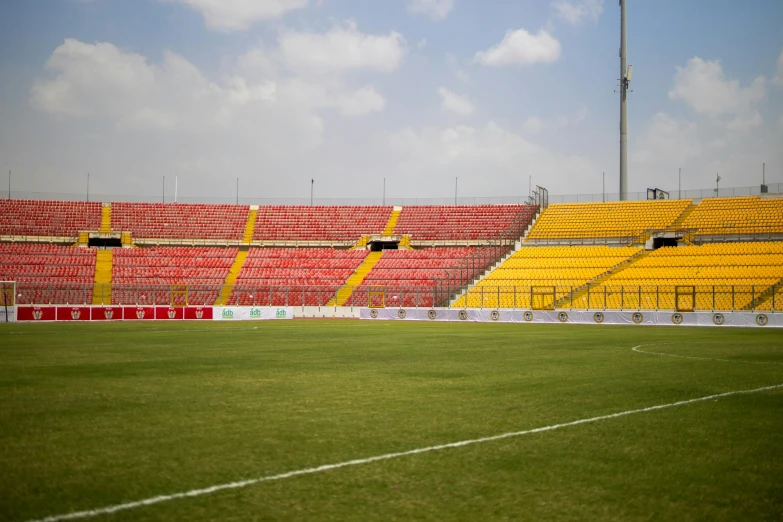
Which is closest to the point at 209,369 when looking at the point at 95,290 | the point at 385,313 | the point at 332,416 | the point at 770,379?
the point at 332,416

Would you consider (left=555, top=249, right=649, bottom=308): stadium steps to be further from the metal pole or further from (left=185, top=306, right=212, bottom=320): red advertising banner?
(left=185, top=306, right=212, bottom=320): red advertising banner

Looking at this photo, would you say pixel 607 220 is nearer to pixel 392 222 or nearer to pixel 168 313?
pixel 392 222

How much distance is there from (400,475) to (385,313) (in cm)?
4681

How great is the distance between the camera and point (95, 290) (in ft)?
180

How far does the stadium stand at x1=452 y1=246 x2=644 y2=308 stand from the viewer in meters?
51.6

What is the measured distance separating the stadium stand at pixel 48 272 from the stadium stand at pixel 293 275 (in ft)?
39.0

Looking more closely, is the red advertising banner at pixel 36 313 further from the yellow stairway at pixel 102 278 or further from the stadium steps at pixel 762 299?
the stadium steps at pixel 762 299

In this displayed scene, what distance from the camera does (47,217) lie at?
71.4 m

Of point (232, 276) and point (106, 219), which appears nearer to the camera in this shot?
point (232, 276)

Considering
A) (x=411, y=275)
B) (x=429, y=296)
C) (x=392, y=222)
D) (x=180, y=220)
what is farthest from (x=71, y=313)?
(x=392, y=222)

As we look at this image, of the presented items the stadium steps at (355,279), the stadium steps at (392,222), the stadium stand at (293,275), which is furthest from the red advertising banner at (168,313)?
the stadium steps at (392,222)

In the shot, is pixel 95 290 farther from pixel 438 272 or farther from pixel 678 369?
pixel 678 369

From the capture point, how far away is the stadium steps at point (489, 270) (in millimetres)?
54406

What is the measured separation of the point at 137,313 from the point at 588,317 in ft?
97.4
